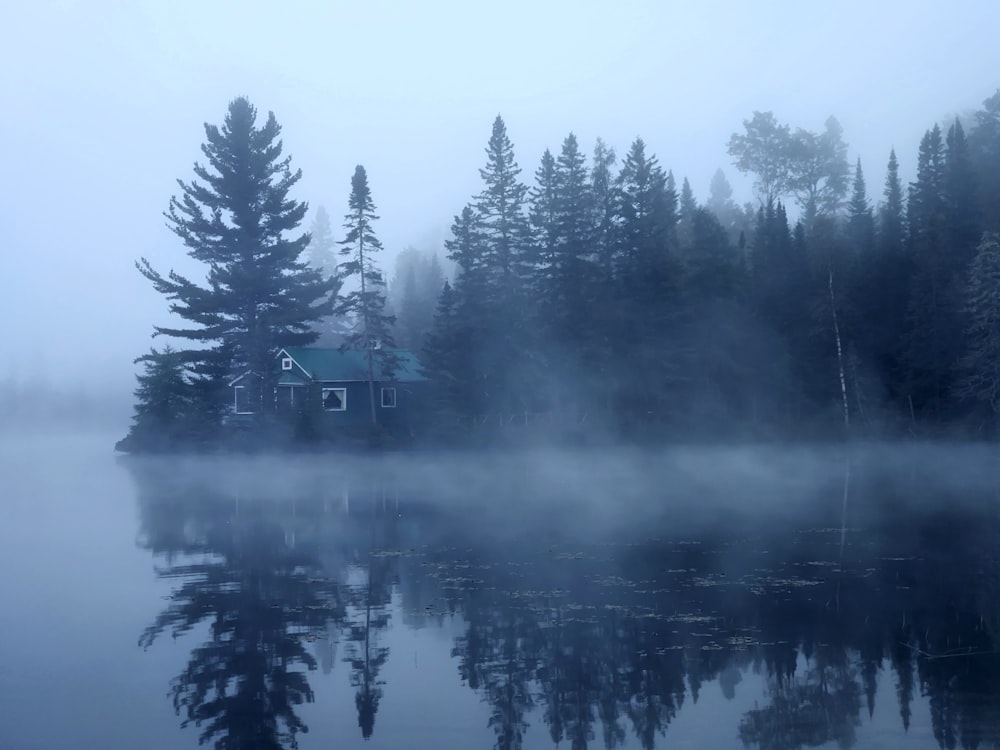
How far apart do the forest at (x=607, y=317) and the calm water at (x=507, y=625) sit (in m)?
27.0

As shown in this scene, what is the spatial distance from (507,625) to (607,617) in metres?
1.32

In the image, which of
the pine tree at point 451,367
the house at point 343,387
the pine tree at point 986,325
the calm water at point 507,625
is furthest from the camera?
the house at point 343,387

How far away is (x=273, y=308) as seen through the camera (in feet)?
177

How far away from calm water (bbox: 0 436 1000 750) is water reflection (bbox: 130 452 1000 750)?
5 centimetres

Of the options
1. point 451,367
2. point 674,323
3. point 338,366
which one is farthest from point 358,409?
point 674,323

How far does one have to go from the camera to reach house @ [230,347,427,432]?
2281 inches

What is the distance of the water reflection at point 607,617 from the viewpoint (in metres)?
9.80

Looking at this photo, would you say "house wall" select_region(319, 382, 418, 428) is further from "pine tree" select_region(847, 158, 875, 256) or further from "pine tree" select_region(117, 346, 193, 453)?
"pine tree" select_region(847, 158, 875, 256)

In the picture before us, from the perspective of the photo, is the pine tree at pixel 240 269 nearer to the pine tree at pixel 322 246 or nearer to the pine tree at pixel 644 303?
the pine tree at pixel 644 303

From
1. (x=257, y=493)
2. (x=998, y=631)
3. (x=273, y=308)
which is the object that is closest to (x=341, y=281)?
(x=273, y=308)

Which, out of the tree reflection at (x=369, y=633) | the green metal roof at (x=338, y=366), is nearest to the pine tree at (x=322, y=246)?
the green metal roof at (x=338, y=366)

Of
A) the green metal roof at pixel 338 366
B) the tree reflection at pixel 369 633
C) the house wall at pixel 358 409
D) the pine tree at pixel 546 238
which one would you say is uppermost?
the pine tree at pixel 546 238

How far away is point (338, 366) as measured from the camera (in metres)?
61.5

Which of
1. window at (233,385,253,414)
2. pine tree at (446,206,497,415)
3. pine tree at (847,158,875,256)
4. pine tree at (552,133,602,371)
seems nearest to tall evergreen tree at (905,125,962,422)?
pine tree at (847,158,875,256)
